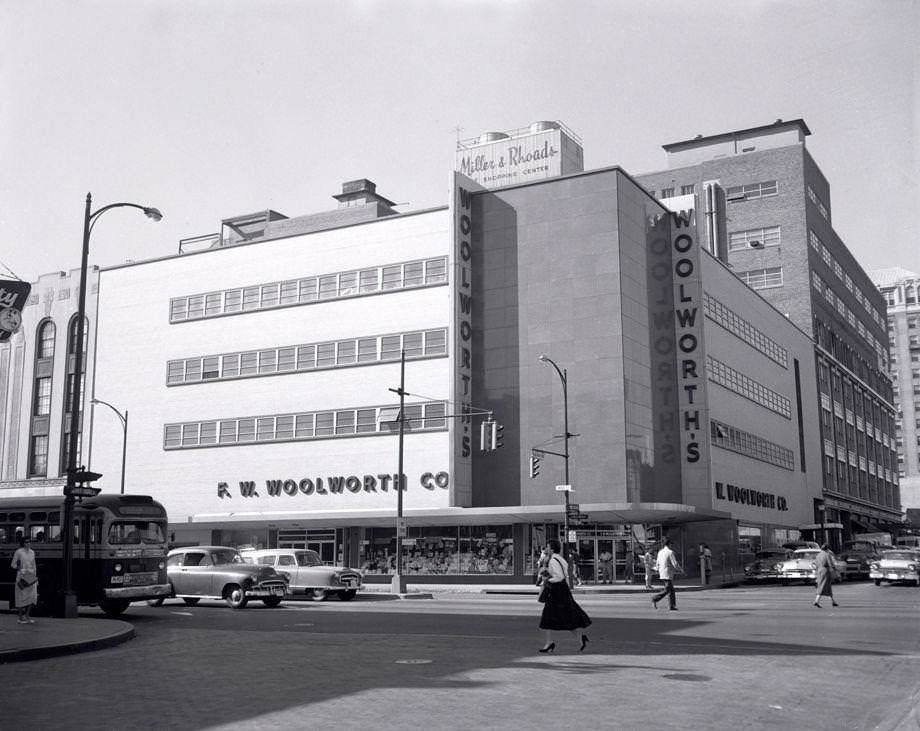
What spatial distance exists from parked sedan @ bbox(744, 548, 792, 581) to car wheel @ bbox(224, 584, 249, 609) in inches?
1083

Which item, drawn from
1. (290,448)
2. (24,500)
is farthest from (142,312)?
(24,500)

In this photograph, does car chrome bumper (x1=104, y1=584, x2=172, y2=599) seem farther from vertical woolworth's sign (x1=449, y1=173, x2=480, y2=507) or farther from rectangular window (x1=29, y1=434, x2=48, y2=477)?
rectangular window (x1=29, y1=434, x2=48, y2=477)

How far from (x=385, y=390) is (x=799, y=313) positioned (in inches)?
1740

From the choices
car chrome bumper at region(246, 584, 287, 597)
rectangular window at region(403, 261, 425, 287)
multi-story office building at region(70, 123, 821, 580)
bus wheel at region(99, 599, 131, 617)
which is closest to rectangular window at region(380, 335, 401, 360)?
multi-story office building at region(70, 123, 821, 580)

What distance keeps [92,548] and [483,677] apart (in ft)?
49.0

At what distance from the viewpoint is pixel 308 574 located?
33.2m

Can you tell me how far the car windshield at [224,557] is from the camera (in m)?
29.4

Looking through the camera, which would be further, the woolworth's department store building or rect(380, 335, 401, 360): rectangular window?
rect(380, 335, 401, 360): rectangular window

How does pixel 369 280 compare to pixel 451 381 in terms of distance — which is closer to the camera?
pixel 451 381

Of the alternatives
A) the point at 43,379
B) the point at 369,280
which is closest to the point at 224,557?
the point at 369,280

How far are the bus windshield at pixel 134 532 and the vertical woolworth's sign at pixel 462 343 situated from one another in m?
23.1

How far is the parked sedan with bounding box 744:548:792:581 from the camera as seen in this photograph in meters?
46.9

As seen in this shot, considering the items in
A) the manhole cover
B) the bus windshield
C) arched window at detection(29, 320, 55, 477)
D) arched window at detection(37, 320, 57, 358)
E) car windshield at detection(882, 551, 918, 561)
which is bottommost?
the manhole cover

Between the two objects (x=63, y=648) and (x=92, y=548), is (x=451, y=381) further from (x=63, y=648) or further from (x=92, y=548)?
(x=63, y=648)
